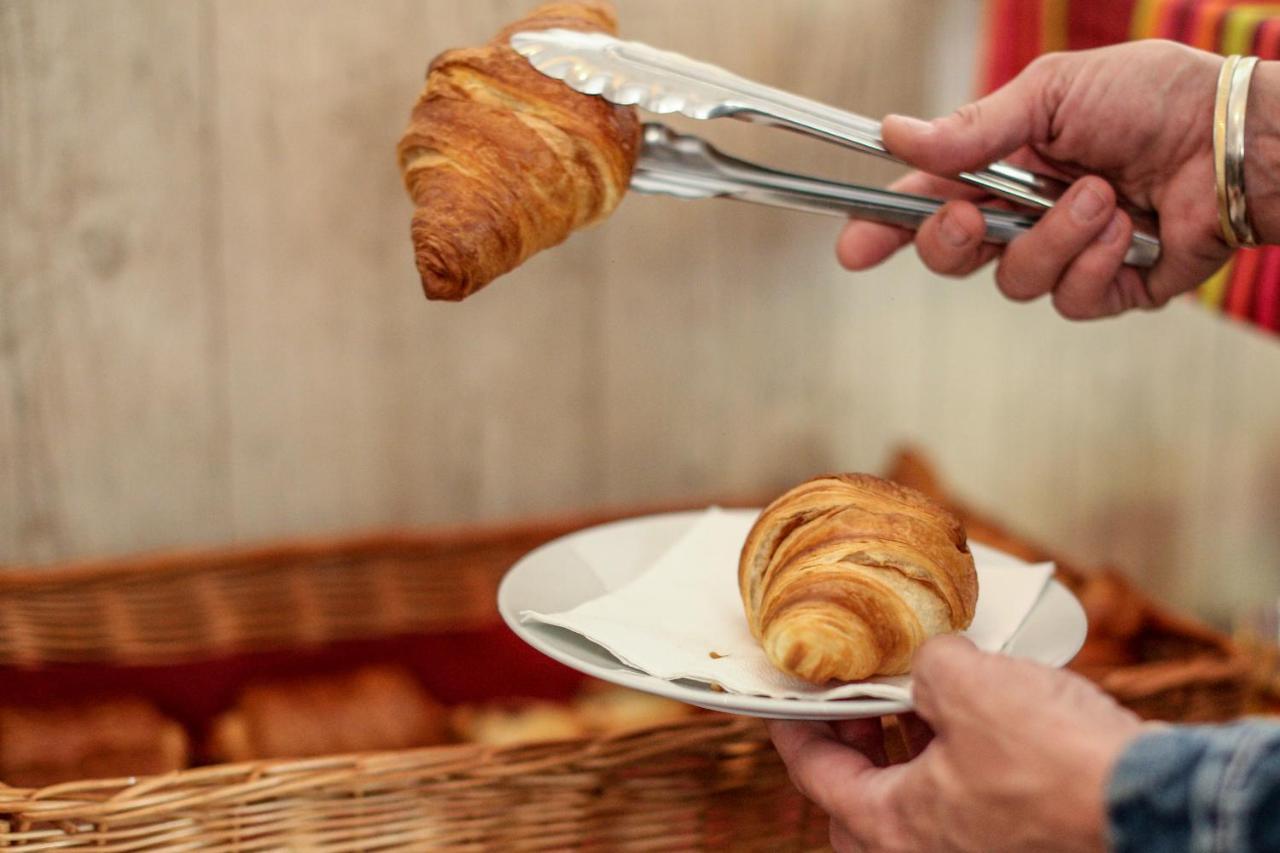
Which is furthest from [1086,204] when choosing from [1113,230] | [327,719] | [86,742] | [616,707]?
[86,742]

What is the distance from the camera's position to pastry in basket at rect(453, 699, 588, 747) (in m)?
0.92

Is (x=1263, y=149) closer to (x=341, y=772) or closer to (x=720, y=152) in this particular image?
(x=720, y=152)

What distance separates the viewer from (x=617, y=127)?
0.68 meters

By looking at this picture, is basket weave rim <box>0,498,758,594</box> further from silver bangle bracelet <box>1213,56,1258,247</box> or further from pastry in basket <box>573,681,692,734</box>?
silver bangle bracelet <box>1213,56,1258,247</box>

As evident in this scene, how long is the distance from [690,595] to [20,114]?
0.71m

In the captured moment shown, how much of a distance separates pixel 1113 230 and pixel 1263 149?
0.11 meters

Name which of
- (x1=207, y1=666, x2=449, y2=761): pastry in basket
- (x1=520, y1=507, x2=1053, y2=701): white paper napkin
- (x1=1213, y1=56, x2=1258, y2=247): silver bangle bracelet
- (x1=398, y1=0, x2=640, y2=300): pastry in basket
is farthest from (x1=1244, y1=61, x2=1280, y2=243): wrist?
(x1=207, y1=666, x2=449, y2=761): pastry in basket

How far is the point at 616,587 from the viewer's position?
2.45 ft

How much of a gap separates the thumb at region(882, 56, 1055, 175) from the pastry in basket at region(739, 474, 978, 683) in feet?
0.70

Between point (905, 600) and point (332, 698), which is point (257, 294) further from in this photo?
point (905, 600)

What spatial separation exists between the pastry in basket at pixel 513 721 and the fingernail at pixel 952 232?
0.46 meters

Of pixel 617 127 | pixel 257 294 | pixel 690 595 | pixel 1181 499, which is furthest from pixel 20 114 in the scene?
pixel 1181 499

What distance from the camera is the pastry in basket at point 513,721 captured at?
924 mm

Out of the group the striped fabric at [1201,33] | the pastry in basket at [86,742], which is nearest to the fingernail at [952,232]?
the striped fabric at [1201,33]
